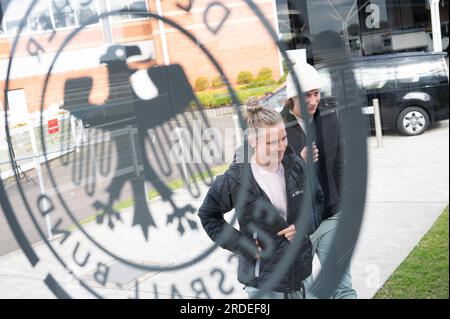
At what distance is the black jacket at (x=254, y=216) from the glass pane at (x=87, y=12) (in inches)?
34.4

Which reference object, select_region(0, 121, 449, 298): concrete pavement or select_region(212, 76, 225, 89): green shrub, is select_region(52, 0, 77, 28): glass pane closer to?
select_region(212, 76, 225, 89): green shrub

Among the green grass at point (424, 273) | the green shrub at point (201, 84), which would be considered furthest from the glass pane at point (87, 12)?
the green grass at point (424, 273)

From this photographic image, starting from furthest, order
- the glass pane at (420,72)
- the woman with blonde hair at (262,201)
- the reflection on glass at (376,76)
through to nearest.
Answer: the glass pane at (420,72) → the reflection on glass at (376,76) → the woman with blonde hair at (262,201)

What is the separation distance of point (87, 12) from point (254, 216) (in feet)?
3.73

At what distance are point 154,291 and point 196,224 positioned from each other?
1.32 ft

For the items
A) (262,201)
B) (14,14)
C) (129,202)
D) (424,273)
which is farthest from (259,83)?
(424,273)

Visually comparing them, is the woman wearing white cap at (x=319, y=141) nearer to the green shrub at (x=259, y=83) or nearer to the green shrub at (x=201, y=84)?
the green shrub at (x=259, y=83)

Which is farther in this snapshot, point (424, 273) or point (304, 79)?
point (424, 273)

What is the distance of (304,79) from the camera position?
301 cm

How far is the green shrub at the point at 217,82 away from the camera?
2.96 metres

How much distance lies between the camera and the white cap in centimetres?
298

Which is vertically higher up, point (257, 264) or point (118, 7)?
point (118, 7)

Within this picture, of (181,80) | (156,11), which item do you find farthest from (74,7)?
(181,80)

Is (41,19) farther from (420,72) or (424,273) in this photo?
(424,273)
